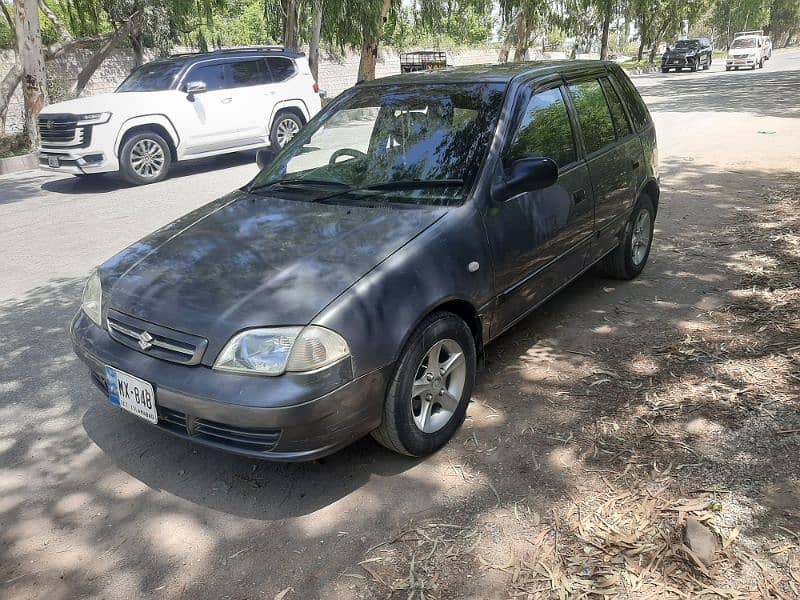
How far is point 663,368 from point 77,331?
3299 mm

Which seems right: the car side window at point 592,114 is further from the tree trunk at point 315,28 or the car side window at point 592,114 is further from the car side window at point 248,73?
the tree trunk at point 315,28

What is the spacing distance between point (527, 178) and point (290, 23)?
58.3 ft

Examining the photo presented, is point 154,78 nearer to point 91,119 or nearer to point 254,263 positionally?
point 91,119

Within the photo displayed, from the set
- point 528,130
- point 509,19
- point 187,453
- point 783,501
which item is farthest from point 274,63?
point 509,19

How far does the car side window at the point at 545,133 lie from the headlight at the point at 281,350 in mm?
1561

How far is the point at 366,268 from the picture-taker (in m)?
2.93

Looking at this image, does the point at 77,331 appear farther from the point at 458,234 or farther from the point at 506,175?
the point at 506,175

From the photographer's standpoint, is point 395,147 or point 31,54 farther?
point 31,54

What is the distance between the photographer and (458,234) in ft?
10.7

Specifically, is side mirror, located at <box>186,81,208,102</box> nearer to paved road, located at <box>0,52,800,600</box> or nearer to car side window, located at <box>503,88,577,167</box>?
paved road, located at <box>0,52,800,600</box>

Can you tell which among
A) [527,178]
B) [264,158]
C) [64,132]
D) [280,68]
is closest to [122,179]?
[64,132]

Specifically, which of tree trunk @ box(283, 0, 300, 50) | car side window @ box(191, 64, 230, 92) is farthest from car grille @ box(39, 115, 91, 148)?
tree trunk @ box(283, 0, 300, 50)

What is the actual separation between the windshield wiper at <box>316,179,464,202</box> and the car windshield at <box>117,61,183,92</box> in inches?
344

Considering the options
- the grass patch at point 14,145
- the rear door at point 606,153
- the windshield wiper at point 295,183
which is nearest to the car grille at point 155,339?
the windshield wiper at point 295,183
